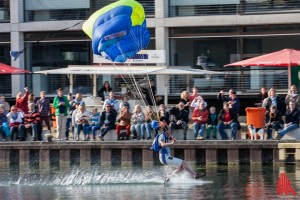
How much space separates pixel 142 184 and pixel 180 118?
533 cm

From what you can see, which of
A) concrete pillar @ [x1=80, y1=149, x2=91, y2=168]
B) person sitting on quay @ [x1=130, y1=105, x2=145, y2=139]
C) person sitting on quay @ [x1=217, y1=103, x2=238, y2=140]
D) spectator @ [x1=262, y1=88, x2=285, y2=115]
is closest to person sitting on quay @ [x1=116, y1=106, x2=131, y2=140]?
person sitting on quay @ [x1=130, y1=105, x2=145, y2=139]

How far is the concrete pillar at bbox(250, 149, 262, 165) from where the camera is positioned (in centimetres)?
3447

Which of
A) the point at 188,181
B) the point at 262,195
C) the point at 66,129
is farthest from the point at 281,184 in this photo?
the point at 66,129

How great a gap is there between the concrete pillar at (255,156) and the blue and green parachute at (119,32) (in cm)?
497

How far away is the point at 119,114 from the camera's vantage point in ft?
120

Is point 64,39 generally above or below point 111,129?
above

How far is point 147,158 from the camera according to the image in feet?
118

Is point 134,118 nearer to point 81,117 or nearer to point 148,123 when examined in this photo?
point 148,123

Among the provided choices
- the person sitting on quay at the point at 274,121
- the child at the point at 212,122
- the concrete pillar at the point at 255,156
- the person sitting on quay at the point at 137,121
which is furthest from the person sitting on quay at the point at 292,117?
the person sitting on quay at the point at 137,121

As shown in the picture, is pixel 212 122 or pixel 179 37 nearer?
pixel 212 122

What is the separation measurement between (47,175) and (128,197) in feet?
20.8

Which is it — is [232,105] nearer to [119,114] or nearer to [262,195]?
[119,114]

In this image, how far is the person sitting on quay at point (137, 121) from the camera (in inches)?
1414

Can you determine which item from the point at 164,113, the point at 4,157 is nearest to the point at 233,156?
the point at 164,113
